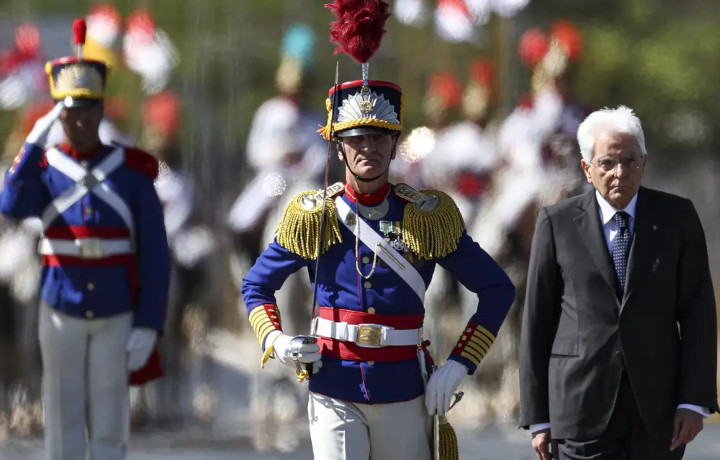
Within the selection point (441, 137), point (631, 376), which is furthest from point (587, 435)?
point (441, 137)

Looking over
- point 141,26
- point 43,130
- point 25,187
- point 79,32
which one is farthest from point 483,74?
point 25,187

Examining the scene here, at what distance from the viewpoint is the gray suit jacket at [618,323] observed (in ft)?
20.7

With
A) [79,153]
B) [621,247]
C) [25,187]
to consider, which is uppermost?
[79,153]

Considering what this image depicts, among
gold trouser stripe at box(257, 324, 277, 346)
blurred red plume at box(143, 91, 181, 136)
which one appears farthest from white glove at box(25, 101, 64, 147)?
blurred red plume at box(143, 91, 181, 136)

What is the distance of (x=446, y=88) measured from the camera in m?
13.9

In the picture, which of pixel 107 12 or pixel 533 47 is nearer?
pixel 533 47

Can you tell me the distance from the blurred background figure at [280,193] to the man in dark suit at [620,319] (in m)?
5.25

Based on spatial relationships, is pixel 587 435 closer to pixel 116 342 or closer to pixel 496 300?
pixel 496 300

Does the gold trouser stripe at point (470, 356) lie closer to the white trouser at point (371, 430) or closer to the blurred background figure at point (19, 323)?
the white trouser at point (371, 430)

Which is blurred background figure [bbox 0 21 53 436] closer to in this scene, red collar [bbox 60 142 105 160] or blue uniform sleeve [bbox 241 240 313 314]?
red collar [bbox 60 142 105 160]

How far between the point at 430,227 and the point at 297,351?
649mm

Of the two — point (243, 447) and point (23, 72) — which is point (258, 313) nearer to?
point (243, 447)

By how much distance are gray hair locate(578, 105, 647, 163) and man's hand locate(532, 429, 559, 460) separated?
962 mm

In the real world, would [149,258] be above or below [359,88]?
below
